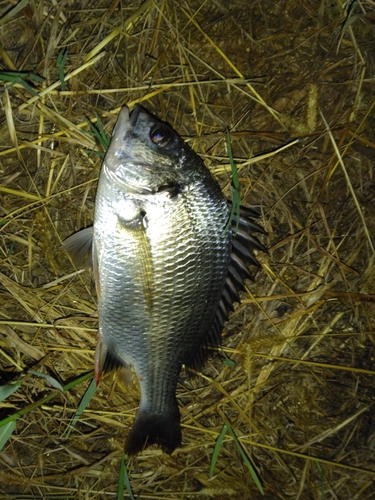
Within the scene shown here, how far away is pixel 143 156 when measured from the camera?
5.44ft

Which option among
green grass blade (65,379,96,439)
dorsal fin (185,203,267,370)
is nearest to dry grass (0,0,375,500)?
green grass blade (65,379,96,439)

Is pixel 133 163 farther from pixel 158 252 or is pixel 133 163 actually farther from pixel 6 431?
pixel 6 431

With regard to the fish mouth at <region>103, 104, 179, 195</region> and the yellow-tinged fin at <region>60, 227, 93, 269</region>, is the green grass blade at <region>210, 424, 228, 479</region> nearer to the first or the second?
the yellow-tinged fin at <region>60, 227, 93, 269</region>

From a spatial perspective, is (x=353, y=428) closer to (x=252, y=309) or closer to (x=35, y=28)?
(x=252, y=309)

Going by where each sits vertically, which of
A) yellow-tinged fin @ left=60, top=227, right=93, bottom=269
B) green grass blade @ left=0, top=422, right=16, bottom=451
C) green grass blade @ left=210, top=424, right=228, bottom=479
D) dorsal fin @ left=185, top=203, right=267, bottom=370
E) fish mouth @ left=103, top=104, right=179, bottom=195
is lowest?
green grass blade @ left=210, top=424, right=228, bottom=479

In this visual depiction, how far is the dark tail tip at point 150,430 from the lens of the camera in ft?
6.67

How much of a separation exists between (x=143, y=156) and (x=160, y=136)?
107 mm

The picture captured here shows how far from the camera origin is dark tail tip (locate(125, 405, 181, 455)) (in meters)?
2.03

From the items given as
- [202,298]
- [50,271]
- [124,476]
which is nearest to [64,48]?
[50,271]

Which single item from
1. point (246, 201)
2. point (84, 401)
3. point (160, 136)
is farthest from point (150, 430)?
point (160, 136)

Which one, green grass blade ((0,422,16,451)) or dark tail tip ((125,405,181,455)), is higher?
green grass blade ((0,422,16,451))

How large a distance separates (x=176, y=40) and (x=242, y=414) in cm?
207

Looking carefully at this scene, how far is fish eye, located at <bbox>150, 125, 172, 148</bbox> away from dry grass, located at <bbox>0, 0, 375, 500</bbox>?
1.50 feet

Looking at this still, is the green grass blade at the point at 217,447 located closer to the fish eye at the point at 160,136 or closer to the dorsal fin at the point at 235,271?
the dorsal fin at the point at 235,271
